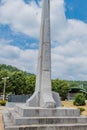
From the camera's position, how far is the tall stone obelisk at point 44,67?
10.7 meters

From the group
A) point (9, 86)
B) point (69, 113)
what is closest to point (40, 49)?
point (69, 113)

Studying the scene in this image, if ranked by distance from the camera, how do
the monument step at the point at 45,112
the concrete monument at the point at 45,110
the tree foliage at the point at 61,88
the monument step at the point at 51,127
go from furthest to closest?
1. the tree foliage at the point at 61,88
2. the monument step at the point at 45,112
3. the concrete monument at the point at 45,110
4. the monument step at the point at 51,127

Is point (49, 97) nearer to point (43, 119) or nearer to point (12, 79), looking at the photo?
point (43, 119)

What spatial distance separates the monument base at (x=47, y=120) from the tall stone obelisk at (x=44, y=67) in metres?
0.70

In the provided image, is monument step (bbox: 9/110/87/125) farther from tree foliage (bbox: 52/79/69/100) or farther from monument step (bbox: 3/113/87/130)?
tree foliage (bbox: 52/79/69/100)

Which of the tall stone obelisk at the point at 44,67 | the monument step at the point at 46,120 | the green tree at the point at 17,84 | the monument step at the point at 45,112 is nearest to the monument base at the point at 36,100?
the tall stone obelisk at the point at 44,67

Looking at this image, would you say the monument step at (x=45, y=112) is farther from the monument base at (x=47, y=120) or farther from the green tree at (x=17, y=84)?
the green tree at (x=17, y=84)

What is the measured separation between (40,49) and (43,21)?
1334mm

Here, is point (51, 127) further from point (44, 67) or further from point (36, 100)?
point (44, 67)

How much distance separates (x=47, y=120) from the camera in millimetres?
9047

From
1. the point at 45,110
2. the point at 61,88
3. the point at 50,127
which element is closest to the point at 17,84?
the point at 61,88

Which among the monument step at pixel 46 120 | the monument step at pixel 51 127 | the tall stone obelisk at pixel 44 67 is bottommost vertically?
the monument step at pixel 51 127

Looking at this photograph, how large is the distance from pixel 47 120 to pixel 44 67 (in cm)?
272

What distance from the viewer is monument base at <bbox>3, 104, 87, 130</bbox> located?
8477 millimetres
